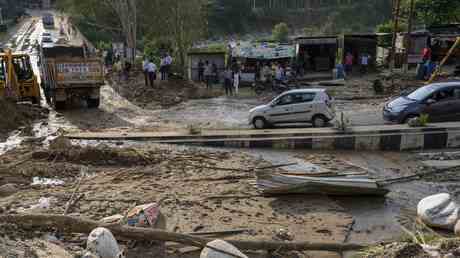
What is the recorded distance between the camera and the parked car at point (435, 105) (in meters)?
15.9

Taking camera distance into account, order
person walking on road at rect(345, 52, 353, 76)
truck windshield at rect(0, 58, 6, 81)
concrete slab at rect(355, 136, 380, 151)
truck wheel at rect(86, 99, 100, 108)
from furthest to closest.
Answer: person walking on road at rect(345, 52, 353, 76) < truck wheel at rect(86, 99, 100, 108) < truck windshield at rect(0, 58, 6, 81) < concrete slab at rect(355, 136, 380, 151)

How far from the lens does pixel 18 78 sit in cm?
1969

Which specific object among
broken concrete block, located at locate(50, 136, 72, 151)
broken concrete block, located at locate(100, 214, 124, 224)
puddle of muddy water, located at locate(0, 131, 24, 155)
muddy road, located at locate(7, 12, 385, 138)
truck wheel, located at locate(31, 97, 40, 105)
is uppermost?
truck wheel, located at locate(31, 97, 40, 105)

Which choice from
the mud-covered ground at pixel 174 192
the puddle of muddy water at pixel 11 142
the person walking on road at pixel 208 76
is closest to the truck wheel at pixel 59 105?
the puddle of muddy water at pixel 11 142

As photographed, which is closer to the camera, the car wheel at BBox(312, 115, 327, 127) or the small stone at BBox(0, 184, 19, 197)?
the small stone at BBox(0, 184, 19, 197)

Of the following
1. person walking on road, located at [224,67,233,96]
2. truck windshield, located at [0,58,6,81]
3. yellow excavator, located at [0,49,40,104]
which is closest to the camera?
yellow excavator, located at [0,49,40,104]

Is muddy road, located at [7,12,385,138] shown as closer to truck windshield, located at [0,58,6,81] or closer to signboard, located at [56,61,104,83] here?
signboard, located at [56,61,104,83]

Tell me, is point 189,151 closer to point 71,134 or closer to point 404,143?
point 71,134

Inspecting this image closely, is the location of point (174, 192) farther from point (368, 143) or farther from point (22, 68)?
point (22, 68)

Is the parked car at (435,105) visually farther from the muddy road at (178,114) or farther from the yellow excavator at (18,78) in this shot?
the yellow excavator at (18,78)

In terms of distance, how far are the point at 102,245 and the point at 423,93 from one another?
12630mm

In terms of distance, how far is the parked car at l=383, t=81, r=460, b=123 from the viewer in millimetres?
15945

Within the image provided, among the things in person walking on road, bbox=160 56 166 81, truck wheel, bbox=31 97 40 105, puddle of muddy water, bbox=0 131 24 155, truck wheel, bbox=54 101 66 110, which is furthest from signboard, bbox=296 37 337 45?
puddle of muddy water, bbox=0 131 24 155

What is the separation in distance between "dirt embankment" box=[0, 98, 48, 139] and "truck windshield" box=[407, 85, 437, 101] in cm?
1352
